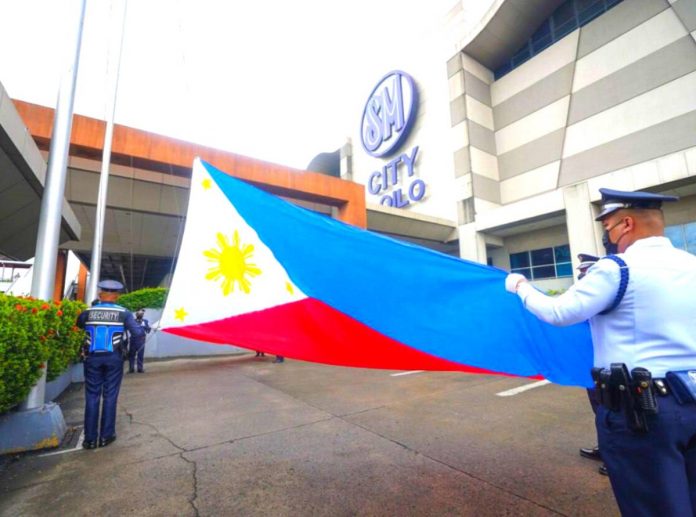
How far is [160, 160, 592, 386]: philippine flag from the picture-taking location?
Answer: 256 cm

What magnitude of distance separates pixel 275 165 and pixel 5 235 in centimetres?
876

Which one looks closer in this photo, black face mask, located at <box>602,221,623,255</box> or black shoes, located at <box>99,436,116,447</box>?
black face mask, located at <box>602,221,623,255</box>

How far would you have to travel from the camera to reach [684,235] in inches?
600

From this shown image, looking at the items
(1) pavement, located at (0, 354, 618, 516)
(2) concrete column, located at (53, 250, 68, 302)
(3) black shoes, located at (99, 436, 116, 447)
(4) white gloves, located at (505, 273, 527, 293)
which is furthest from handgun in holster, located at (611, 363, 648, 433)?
(2) concrete column, located at (53, 250, 68, 302)

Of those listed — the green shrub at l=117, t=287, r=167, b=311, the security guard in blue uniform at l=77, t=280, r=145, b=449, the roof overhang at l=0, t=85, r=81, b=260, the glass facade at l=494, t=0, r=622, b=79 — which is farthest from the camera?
the glass facade at l=494, t=0, r=622, b=79

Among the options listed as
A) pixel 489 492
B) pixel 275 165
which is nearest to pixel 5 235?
pixel 275 165

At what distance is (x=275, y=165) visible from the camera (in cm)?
1469

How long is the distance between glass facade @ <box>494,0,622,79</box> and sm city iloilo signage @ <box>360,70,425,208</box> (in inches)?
246

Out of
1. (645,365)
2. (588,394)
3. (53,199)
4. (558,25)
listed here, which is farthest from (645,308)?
(558,25)

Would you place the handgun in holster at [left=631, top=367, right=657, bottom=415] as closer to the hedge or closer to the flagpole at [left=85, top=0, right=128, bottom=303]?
the hedge

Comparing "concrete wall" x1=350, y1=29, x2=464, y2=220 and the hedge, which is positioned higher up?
"concrete wall" x1=350, y1=29, x2=464, y2=220

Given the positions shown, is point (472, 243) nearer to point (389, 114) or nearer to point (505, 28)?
point (389, 114)

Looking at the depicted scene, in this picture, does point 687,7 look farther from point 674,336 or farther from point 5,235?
point 5,235

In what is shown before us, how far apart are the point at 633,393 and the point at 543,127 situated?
22.6 m
